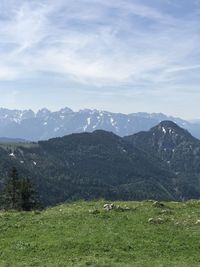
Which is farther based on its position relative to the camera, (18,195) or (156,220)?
(18,195)

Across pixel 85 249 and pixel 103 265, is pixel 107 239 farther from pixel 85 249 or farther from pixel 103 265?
pixel 103 265

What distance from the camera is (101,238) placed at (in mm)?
30500

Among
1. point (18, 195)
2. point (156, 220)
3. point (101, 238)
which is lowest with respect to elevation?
point (18, 195)

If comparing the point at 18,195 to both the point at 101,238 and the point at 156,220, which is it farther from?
the point at 101,238

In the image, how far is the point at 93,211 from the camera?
38.9m

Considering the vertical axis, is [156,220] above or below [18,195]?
above

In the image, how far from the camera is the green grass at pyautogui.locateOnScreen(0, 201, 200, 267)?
86.0 feet

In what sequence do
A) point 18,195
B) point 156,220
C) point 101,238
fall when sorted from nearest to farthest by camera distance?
point 101,238 → point 156,220 → point 18,195

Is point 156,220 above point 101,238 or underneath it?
A: above

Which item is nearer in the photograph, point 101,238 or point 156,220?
point 101,238

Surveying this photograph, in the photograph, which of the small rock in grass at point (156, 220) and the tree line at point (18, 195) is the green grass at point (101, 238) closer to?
the small rock in grass at point (156, 220)

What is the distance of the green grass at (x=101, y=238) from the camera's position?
1032 inches

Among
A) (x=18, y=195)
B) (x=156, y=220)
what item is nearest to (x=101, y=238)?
(x=156, y=220)

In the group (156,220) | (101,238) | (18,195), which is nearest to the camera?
(101,238)
